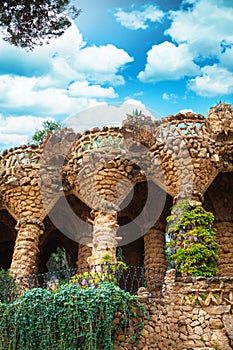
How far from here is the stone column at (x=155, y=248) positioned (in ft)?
37.4

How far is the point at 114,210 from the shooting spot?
9750 mm

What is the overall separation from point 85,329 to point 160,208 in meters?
6.18

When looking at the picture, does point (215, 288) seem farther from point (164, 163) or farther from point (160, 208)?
point (160, 208)

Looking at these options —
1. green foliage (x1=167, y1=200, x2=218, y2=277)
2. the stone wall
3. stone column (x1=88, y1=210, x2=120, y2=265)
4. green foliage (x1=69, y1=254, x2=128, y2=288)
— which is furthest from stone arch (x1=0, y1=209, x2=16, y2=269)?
the stone wall

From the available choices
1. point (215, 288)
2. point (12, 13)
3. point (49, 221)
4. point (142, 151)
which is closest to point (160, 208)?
point (142, 151)

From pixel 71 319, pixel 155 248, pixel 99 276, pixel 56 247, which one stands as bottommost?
pixel 71 319

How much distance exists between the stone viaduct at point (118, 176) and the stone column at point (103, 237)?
0.02 meters

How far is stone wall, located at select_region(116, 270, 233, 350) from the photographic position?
7012 millimetres

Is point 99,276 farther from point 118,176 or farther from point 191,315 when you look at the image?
point 118,176

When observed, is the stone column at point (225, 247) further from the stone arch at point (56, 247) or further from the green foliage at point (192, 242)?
the stone arch at point (56, 247)

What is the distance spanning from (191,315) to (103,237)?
8.89 feet

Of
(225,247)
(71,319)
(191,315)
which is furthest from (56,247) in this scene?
(71,319)

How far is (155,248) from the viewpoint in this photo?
1159 centimetres

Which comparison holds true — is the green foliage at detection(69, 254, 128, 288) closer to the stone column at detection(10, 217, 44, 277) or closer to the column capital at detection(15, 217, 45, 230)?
the stone column at detection(10, 217, 44, 277)
